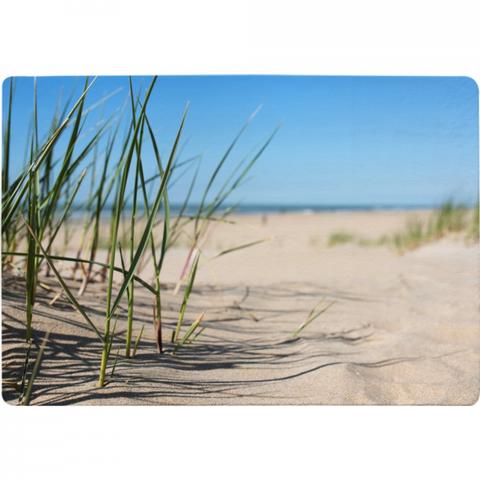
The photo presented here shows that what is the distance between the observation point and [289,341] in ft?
6.03

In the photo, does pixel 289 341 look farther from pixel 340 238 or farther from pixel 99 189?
pixel 340 238

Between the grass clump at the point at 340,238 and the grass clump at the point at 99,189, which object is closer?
A: the grass clump at the point at 99,189

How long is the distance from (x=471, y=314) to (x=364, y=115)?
80 centimetres

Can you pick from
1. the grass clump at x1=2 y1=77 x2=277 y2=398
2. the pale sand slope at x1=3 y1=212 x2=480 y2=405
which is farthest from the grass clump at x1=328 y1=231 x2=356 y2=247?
the grass clump at x1=2 y1=77 x2=277 y2=398

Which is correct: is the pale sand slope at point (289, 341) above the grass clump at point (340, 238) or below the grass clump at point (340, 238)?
below

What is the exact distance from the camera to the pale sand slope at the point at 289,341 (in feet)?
4.73

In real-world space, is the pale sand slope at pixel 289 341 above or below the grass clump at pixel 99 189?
below

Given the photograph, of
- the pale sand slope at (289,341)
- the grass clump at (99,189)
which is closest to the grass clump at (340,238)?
the pale sand slope at (289,341)

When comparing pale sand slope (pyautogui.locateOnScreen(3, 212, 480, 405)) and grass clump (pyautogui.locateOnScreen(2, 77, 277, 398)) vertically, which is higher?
grass clump (pyautogui.locateOnScreen(2, 77, 277, 398))

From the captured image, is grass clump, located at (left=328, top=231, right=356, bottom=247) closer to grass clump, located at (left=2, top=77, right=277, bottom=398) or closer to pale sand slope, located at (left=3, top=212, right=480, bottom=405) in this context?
pale sand slope, located at (left=3, top=212, right=480, bottom=405)

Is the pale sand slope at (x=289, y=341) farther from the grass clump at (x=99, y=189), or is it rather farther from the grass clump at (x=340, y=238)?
the grass clump at (x=340, y=238)

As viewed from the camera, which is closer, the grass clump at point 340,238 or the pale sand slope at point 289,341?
the pale sand slope at point 289,341

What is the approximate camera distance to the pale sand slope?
1.44 meters

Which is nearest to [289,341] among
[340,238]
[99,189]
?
[99,189]
